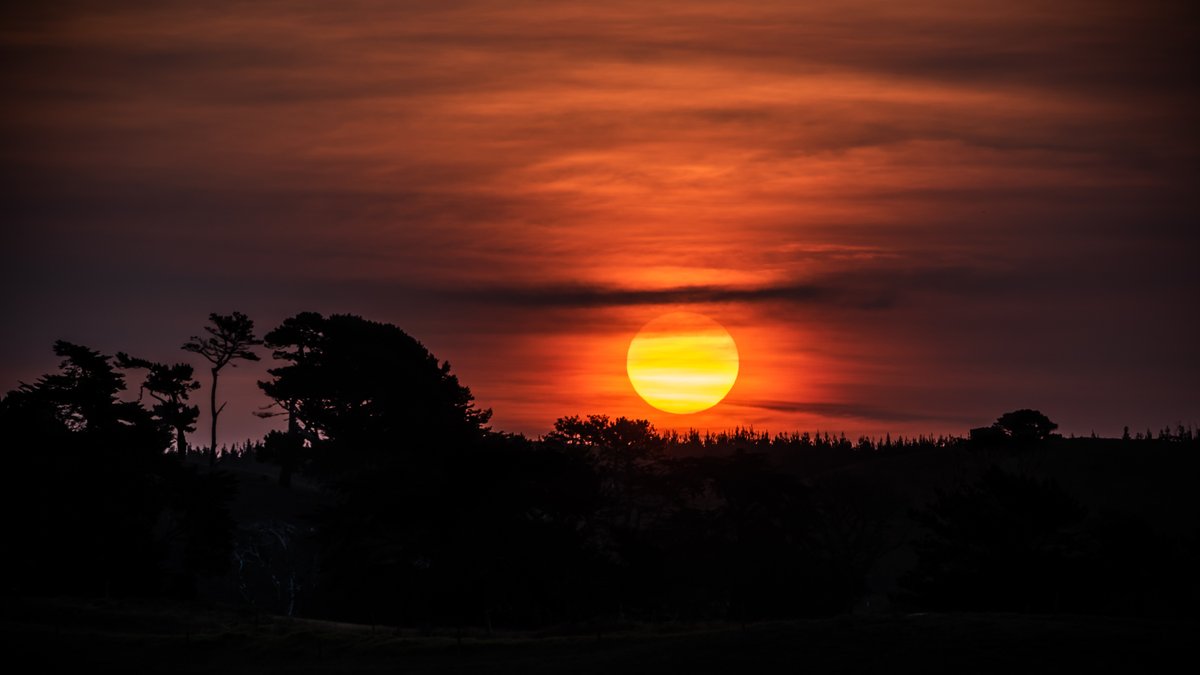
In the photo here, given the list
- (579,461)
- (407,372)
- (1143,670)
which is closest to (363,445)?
(407,372)

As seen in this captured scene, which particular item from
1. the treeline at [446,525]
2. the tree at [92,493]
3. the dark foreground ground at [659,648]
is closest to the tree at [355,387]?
the treeline at [446,525]

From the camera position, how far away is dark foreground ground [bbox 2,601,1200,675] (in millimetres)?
52750

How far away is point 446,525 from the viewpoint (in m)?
83.6

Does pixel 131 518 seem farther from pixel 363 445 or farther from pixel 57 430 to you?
pixel 363 445

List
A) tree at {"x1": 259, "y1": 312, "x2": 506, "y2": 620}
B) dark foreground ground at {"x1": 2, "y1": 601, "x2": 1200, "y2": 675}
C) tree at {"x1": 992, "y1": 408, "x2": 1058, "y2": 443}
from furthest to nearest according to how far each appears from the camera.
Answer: tree at {"x1": 992, "y1": 408, "x2": 1058, "y2": 443} < tree at {"x1": 259, "y1": 312, "x2": 506, "y2": 620} < dark foreground ground at {"x1": 2, "y1": 601, "x2": 1200, "y2": 675}

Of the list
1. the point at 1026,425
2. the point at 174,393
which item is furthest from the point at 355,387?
the point at 1026,425

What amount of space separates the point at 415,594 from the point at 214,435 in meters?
52.6

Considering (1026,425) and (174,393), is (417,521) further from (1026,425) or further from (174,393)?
(1026,425)

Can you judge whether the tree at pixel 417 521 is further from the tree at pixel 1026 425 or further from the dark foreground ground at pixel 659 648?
the tree at pixel 1026 425

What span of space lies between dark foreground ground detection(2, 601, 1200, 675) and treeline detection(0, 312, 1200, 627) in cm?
1171

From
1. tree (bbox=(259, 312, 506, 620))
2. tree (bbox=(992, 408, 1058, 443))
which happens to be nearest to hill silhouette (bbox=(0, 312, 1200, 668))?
tree (bbox=(259, 312, 506, 620))

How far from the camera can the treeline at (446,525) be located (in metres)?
82.3

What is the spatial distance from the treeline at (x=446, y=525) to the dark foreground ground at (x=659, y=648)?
11715 millimetres

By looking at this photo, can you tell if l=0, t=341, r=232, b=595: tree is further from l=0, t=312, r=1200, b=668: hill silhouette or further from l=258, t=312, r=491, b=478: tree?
l=258, t=312, r=491, b=478: tree
